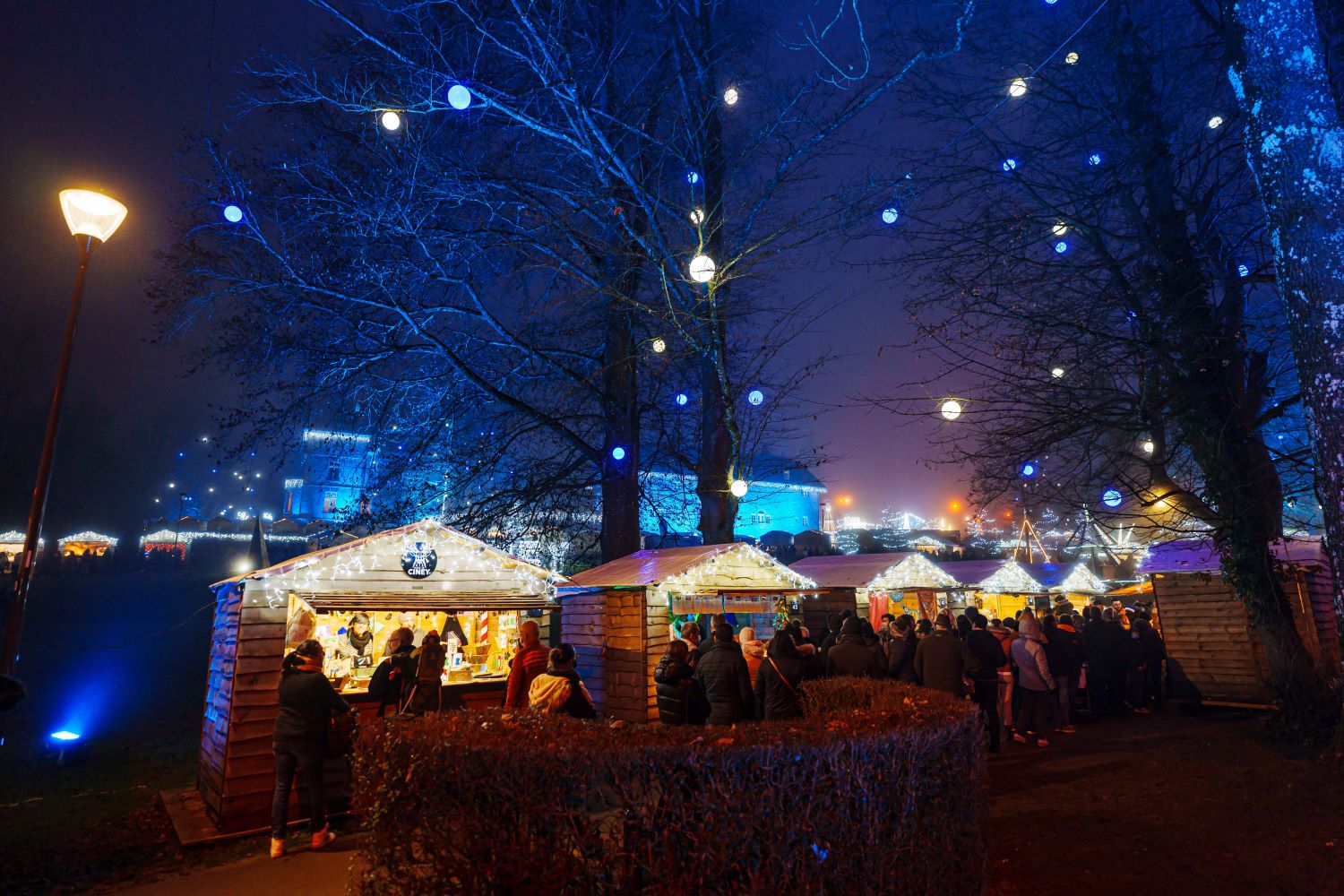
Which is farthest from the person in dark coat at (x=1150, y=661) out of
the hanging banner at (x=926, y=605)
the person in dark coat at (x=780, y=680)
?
the person in dark coat at (x=780, y=680)

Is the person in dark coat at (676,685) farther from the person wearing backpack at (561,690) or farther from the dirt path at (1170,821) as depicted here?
the dirt path at (1170,821)

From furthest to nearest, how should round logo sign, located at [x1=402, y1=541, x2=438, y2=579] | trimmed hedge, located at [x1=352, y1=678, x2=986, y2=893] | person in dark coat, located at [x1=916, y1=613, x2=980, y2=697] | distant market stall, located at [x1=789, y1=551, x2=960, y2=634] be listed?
distant market stall, located at [x1=789, y1=551, x2=960, y2=634] < round logo sign, located at [x1=402, y1=541, x2=438, y2=579] < person in dark coat, located at [x1=916, y1=613, x2=980, y2=697] < trimmed hedge, located at [x1=352, y1=678, x2=986, y2=893]

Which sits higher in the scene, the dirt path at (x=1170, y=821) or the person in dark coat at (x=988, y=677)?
the person in dark coat at (x=988, y=677)

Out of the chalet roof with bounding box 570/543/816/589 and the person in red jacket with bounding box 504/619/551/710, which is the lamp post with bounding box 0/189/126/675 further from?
the chalet roof with bounding box 570/543/816/589

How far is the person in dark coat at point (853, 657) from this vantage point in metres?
7.84

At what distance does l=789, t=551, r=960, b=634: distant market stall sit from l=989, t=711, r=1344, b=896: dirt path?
268 inches

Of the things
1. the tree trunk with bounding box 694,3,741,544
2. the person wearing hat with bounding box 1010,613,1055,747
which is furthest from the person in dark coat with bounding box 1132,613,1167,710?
the tree trunk with bounding box 694,3,741,544

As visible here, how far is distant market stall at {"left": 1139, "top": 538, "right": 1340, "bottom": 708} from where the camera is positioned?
11367 millimetres

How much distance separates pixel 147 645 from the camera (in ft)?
72.2

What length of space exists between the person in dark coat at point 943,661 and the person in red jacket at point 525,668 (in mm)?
4514

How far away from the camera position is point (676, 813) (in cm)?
305

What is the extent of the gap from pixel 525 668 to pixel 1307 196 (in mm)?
8561

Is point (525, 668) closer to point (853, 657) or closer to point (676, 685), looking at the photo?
point (676, 685)

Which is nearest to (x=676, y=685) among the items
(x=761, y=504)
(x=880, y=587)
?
(x=880, y=587)
